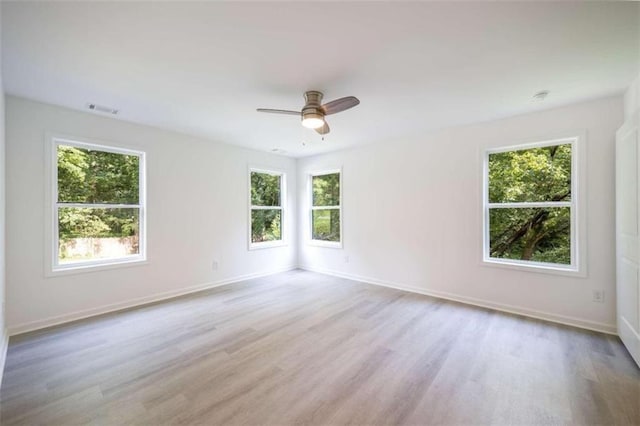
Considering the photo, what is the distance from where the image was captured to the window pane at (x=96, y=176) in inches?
133

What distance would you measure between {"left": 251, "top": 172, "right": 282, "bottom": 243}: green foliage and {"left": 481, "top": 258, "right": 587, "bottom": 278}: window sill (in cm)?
386

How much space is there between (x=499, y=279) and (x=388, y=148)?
8.32 feet

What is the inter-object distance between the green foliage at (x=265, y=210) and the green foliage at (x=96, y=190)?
2036 millimetres

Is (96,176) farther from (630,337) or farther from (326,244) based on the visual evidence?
(630,337)

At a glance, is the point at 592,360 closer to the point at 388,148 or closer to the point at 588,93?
the point at 588,93

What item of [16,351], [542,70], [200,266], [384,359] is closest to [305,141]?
[200,266]

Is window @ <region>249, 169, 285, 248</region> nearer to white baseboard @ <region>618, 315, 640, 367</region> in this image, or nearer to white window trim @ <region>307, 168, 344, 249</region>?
white window trim @ <region>307, 168, 344, 249</region>

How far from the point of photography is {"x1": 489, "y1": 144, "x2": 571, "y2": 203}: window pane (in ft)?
11.1

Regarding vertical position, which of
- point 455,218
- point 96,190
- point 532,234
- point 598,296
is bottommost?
point 598,296

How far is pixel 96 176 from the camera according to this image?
3.61 metres

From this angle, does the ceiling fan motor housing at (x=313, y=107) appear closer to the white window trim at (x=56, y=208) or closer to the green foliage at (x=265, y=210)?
the white window trim at (x=56, y=208)

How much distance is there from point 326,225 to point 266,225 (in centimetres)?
125

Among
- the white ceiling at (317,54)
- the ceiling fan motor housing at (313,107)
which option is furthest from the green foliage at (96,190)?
the ceiling fan motor housing at (313,107)

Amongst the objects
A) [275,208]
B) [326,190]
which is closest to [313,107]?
[326,190]
